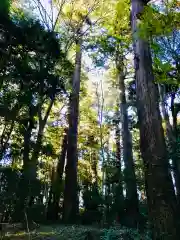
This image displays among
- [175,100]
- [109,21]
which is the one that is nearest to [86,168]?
[175,100]

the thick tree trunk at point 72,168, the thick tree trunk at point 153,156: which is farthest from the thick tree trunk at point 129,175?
the thick tree trunk at point 153,156

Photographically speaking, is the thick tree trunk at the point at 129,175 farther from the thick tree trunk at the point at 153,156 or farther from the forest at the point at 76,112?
the thick tree trunk at the point at 153,156

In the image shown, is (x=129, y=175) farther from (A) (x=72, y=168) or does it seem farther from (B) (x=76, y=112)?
(B) (x=76, y=112)

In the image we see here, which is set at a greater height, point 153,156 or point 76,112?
point 76,112

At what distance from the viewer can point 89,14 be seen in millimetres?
13031

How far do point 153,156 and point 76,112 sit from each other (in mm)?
8119

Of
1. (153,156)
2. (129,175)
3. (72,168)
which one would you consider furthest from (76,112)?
(153,156)

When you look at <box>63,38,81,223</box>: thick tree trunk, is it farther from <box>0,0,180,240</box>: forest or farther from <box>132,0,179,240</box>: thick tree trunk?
<box>132,0,179,240</box>: thick tree trunk

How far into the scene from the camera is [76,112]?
11.3 meters

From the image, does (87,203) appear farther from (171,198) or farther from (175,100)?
(171,198)

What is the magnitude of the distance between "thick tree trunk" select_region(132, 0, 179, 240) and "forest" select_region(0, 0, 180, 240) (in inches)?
0.5

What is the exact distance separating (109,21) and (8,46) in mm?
6911

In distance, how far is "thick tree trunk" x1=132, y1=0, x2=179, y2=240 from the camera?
3.00 metres

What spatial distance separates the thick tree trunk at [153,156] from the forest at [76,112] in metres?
0.01
